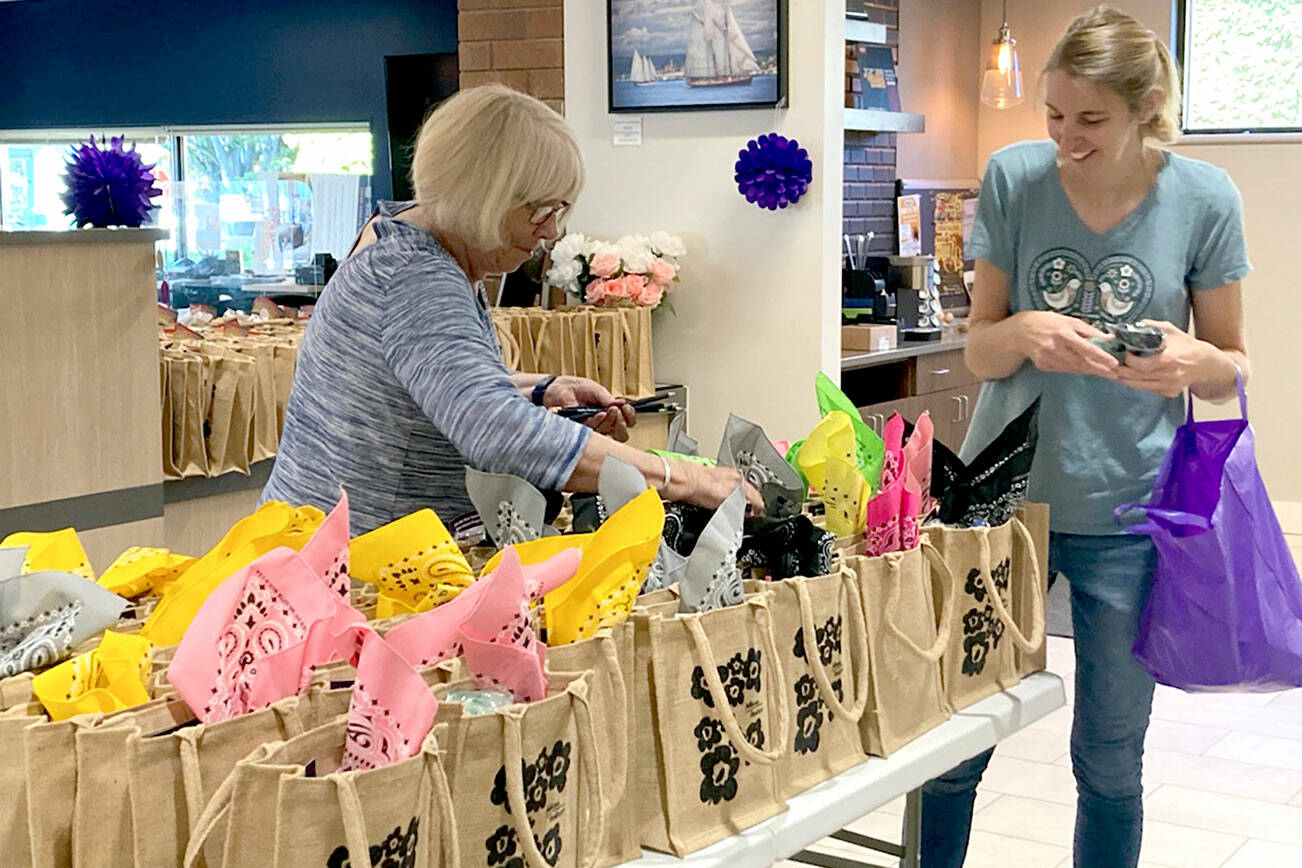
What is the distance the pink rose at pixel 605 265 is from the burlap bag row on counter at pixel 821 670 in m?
4.01

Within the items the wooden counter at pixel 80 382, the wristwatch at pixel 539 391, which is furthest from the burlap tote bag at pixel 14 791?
the wooden counter at pixel 80 382

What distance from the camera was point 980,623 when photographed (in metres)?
2.10

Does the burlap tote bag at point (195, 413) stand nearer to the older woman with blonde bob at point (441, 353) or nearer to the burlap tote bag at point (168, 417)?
the burlap tote bag at point (168, 417)

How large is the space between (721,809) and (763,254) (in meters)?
4.27

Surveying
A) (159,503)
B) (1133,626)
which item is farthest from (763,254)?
(1133,626)

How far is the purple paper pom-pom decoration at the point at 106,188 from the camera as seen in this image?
12.9ft

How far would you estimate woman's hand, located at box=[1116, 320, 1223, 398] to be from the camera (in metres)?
2.42

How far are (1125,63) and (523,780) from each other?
1.62 m

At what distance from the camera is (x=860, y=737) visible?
190cm

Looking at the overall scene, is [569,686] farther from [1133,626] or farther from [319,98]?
[319,98]

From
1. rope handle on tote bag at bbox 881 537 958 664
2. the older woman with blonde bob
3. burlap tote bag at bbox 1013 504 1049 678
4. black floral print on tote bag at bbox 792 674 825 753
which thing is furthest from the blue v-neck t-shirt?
black floral print on tote bag at bbox 792 674 825 753

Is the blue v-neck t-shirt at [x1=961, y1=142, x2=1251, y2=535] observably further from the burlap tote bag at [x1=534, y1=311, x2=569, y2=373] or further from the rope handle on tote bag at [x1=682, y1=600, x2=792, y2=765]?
the burlap tote bag at [x1=534, y1=311, x2=569, y2=373]

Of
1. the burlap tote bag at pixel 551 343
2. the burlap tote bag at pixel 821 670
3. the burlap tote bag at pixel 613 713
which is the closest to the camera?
the burlap tote bag at pixel 613 713

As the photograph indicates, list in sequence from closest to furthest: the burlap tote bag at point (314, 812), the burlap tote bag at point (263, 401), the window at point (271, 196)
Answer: the burlap tote bag at point (314, 812)
the burlap tote bag at point (263, 401)
the window at point (271, 196)
